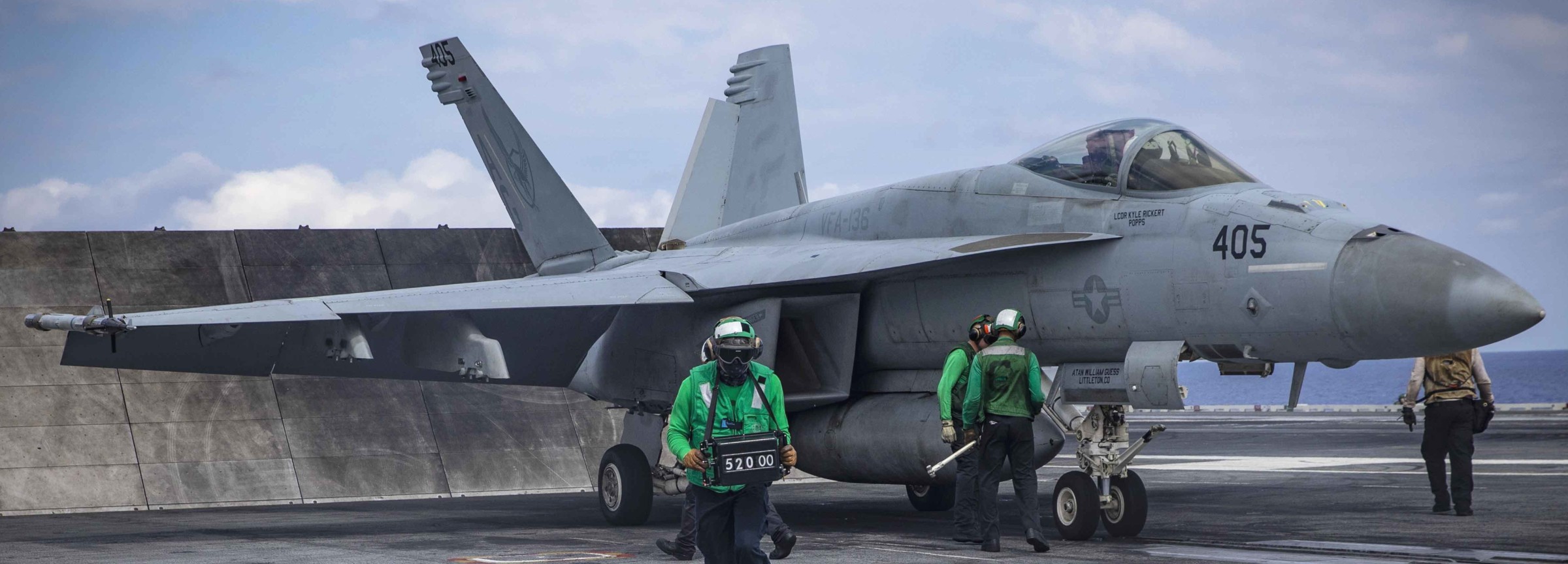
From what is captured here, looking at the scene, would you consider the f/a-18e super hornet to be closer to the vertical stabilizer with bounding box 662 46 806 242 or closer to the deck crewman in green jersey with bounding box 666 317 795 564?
the vertical stabilizer with bounding box 662 46 806 242

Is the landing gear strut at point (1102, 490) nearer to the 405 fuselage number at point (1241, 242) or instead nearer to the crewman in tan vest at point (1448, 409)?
the 405 fuselage number at point (1241, 242)

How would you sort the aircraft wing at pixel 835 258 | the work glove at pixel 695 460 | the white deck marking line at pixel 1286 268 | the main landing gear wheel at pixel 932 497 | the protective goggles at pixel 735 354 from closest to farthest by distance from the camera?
the work glove at pixel 695 460 < the protective goggles at pixel 735 354 < the white deck marking line at pixel 1286 268 < the aircraft wing at pixel 835 258 < the main landing gear wheel at pixel 932 497

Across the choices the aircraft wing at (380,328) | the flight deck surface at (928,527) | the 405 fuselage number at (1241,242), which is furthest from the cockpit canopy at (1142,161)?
the aircraft wing at (380,328)

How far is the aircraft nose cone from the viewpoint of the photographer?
8.16 metres

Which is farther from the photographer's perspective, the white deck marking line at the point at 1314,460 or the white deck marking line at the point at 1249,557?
the white deck marking line at the point at 1314,460

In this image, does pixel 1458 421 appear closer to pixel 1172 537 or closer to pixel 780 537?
pixel 1172 537

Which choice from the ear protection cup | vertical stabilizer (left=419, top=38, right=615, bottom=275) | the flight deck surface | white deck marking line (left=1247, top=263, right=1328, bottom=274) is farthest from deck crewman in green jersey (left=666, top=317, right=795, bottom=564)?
vertical stabilizer (left=419, top=38, right=615, bottom=275)

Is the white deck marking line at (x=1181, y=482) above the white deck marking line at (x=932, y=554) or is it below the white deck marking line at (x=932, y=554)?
below

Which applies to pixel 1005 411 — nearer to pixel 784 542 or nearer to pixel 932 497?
pixel 784 542

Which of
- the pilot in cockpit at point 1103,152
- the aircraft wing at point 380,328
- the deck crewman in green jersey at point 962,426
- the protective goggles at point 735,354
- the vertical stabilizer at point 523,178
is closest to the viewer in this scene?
the protective goggles at point 735,354

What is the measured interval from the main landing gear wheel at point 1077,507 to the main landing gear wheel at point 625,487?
157 inches

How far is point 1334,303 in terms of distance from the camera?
869 cm

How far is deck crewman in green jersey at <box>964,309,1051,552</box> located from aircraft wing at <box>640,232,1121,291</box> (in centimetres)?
74

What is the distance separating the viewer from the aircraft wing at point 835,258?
10.0 meters
